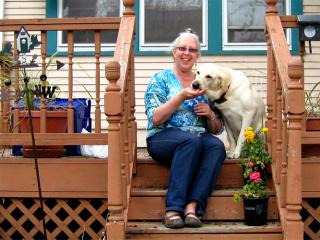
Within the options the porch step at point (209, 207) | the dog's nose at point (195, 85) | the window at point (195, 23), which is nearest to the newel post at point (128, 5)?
the dog's nose at point (195, 85)

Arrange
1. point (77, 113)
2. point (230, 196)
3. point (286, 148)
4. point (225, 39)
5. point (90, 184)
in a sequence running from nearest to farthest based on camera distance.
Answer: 1. point (286, 148)
2. point (230, 196)
3. point (90, 184)
4. point (77, 113)
5. point (225, 39)

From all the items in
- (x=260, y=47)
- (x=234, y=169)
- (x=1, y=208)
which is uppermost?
(x=260, y=47)

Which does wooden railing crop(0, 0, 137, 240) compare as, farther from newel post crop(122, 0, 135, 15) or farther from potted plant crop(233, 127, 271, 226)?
potted plant crop(233, 127, 271, 226)

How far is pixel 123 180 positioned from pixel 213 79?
111cm

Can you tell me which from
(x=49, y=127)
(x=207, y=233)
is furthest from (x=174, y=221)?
(x=49, y=127)

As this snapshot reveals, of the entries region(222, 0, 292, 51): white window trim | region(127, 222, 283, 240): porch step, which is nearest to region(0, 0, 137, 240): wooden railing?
region(127, 222, 283, 240): porch step

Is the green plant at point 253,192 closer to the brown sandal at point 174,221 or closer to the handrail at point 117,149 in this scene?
the brown sandal at point 174,221

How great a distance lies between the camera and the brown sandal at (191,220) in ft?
13.7

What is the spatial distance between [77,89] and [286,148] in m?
3.79

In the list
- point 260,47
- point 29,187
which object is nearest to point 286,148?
point 29,187

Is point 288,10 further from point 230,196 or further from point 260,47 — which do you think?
point 230,196

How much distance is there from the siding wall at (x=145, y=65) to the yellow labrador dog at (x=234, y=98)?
2.36m

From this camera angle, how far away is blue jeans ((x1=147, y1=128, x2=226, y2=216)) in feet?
14.0

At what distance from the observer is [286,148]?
4.06 meters
